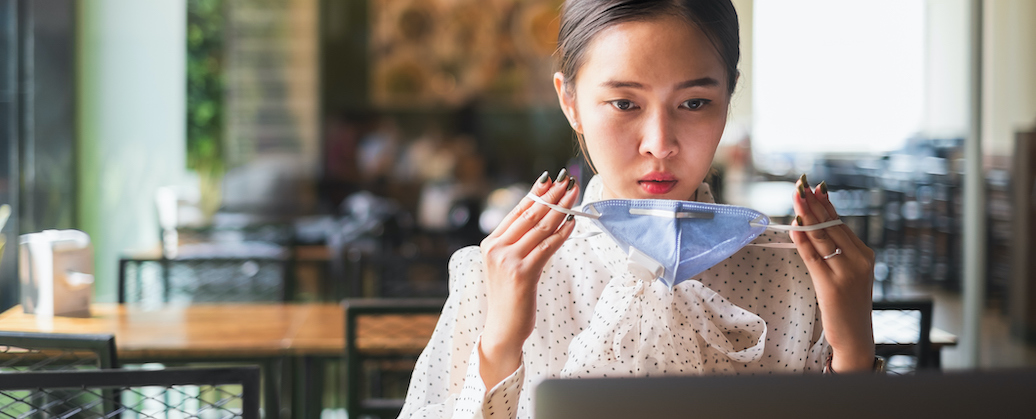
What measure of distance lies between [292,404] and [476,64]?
461 cm

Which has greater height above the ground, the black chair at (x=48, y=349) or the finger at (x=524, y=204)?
the finger at (x=524, y=204)

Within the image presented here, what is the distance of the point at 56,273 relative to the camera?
5.73 ft

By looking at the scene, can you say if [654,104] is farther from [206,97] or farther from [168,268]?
[206,97]

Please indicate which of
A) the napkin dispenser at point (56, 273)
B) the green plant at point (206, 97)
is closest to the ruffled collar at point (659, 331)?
the napkin dispenser at point (56, 273)

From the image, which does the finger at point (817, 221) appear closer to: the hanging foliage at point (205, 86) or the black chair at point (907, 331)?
the black chair at point (907, 331)

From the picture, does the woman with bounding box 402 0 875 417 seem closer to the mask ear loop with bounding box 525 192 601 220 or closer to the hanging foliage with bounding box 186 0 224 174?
the mask ear loop with bounding box 525 192 601 220

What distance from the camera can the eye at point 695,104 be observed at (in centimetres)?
96

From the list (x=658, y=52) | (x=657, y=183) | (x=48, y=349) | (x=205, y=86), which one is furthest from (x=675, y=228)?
(x=205, y=86)

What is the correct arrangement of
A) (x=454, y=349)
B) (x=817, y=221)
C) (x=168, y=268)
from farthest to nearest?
(x=168, y=268)
(x=454, y=349)
(x=817, y=221)

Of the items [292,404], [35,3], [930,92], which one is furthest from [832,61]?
[35,3]

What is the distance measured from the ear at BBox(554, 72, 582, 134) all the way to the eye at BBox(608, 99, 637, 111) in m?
0.09

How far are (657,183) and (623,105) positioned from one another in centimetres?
10

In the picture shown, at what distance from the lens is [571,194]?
2.87 feet

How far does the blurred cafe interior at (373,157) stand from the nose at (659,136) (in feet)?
0.43
